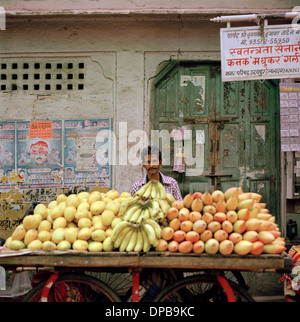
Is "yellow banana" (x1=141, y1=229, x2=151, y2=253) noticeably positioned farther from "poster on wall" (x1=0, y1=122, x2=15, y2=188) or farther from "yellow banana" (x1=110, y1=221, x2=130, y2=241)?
"poster on wall" (x1=0, y1=122, x2=15, y2=188)

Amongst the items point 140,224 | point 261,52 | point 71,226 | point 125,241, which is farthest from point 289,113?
point 71,226

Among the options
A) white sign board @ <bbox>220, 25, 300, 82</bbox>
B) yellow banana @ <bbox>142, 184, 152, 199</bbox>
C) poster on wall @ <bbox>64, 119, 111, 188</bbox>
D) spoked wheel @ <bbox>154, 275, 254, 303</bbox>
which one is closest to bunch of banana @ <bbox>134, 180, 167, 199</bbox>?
yellow banana @ <bbox>142, 184, 152, 199</bbox>

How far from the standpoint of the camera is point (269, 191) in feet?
16.5

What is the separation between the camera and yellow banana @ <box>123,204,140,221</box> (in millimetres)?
2632

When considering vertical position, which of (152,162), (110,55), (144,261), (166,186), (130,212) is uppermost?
(110,55)

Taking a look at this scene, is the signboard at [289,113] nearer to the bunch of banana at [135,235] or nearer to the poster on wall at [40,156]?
the bunch of banana at [135,235]

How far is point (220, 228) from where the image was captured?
2.55m

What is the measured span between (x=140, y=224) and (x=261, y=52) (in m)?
2.49

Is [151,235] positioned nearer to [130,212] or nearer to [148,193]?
[130,212]

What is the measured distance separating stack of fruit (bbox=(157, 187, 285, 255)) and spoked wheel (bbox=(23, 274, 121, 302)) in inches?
24.6

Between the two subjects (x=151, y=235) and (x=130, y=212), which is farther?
(x=130, y=212)

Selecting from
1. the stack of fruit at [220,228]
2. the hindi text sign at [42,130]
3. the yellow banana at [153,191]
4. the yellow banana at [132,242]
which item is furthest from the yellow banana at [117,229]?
the hindi text sign at [42,130]
